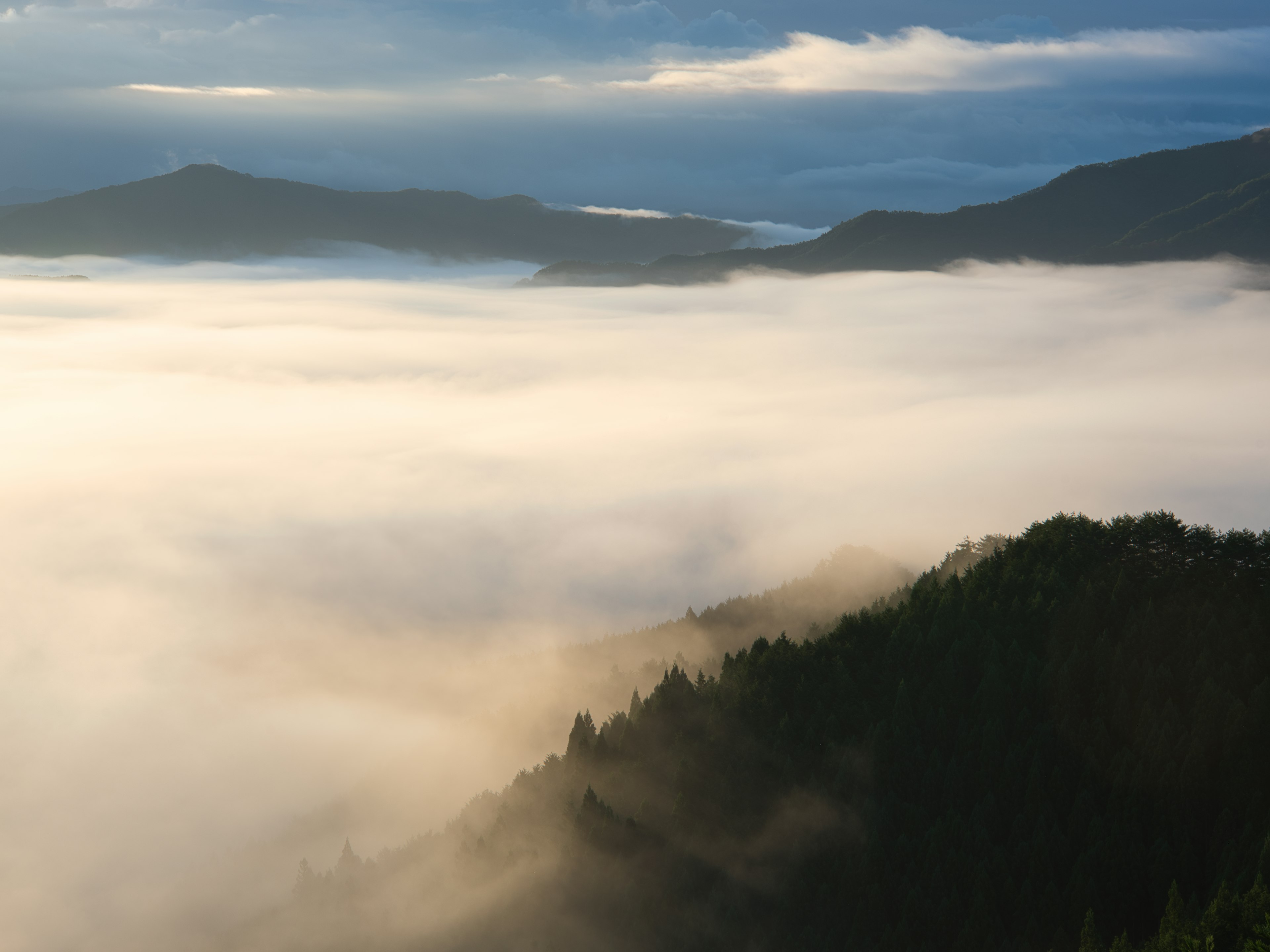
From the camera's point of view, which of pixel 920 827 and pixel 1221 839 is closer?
pixel 1221 839

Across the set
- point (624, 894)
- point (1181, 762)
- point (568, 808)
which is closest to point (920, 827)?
point (1181, 762)

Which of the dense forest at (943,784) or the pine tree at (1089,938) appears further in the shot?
the dense forest at (943,784)

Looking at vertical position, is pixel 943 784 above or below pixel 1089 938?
below

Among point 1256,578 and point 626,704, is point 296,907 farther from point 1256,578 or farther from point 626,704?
point 1256,578

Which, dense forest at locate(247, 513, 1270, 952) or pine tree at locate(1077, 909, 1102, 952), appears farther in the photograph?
dense forest at locate(247, 513, 1270, 952)

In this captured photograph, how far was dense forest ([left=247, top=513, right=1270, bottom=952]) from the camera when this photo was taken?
7238 cm

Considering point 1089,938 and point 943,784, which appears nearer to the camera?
point 1089,938

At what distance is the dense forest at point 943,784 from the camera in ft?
237

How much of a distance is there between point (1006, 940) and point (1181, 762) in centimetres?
1993

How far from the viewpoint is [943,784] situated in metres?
82.6

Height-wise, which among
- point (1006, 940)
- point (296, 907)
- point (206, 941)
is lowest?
point (206, 941)

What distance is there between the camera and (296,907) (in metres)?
129

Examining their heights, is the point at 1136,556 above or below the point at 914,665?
above

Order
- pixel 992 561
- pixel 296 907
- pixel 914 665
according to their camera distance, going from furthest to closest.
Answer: pixel 296 907, pixel 992 561, pixel 914 665
